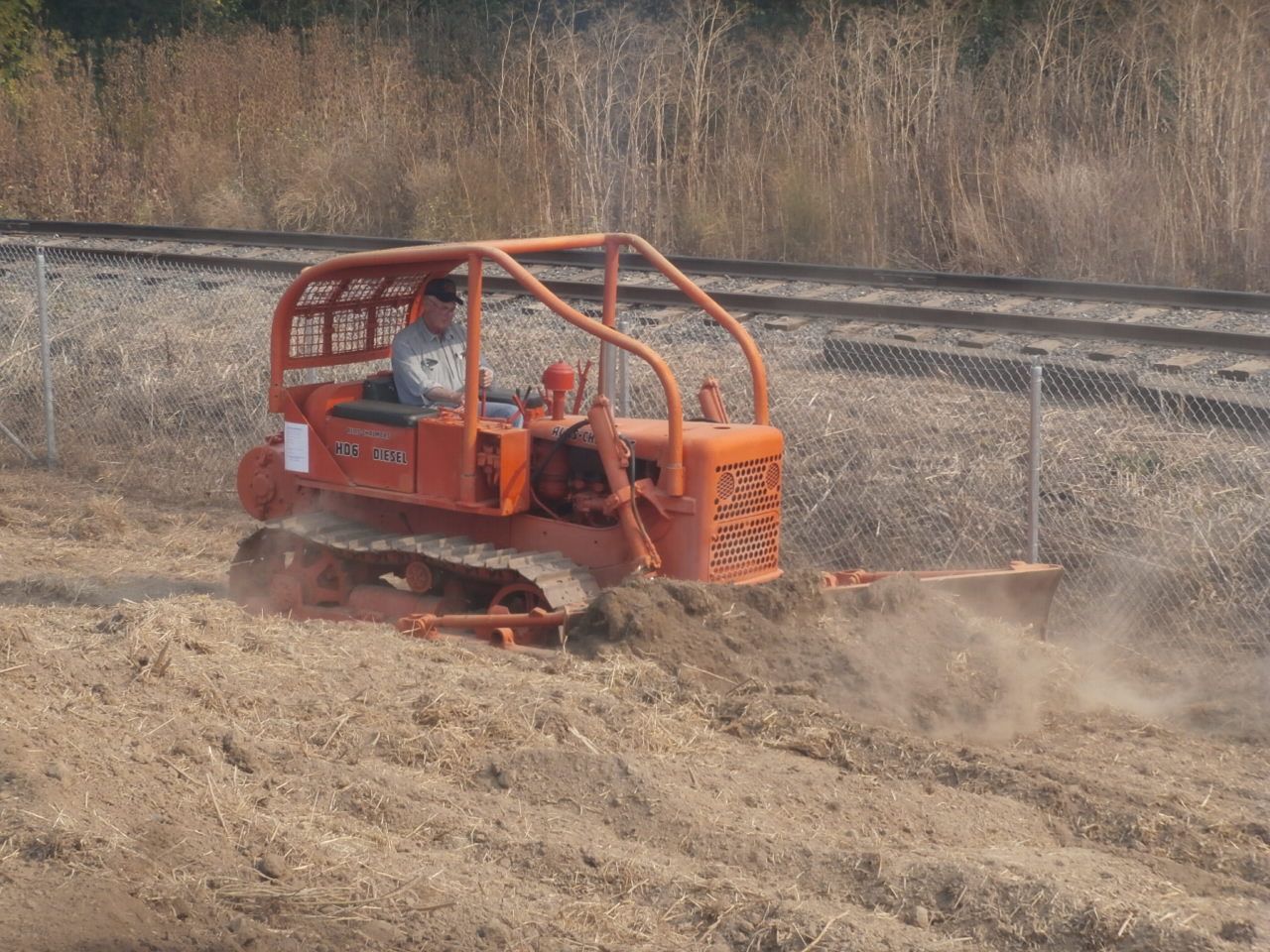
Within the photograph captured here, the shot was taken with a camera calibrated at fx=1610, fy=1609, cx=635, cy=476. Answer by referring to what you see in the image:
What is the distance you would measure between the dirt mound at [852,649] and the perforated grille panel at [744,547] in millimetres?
329

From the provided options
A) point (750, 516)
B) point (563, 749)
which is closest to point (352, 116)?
point (750, 516)

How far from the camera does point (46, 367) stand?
37.6ft

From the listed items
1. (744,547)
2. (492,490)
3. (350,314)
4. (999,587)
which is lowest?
(999,587)

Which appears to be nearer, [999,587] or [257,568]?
[999,587]

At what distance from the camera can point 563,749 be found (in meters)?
5.54

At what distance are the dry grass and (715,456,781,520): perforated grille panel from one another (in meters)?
8.46

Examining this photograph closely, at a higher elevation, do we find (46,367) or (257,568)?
(46,367)

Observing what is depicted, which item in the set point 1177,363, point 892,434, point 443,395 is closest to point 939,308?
point 1177,363

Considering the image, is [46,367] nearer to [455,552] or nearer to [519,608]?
[455,552]

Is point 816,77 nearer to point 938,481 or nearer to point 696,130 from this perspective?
point 696,130

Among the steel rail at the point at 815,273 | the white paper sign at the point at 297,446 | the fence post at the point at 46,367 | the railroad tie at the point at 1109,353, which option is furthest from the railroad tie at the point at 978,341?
the fence post at the point at 46,367

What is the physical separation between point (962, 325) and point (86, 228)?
10975 mm

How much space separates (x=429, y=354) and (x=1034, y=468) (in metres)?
3.04

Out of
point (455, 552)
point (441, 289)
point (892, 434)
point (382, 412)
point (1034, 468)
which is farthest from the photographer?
point (892, 434)
